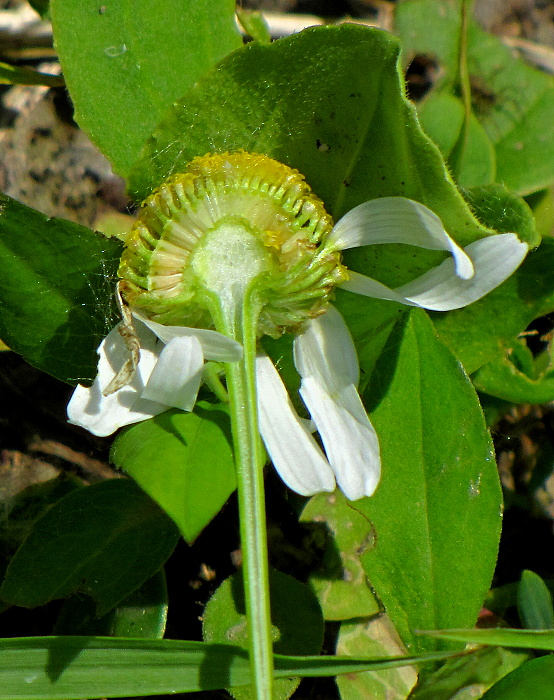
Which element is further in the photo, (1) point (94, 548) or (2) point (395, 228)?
(1) point (94, 548)


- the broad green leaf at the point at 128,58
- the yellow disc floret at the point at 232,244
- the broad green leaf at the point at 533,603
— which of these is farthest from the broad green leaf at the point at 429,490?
the broad green leaf at the point at 128,58

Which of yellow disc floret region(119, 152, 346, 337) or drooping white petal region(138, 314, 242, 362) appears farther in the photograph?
yellow disc floret region(119, 152, 346, 337)

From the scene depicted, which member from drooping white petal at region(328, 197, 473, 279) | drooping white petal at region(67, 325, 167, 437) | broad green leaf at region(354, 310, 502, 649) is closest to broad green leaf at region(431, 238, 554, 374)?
broad green leaf at region(354, 310, 502, 649)

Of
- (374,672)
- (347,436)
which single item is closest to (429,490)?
(347,436)

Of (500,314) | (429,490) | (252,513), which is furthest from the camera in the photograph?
(500,314)

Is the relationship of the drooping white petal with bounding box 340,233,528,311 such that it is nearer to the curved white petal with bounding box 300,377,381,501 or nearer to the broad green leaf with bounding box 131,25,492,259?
the broad green leaf with bounding box 131,25,492,259

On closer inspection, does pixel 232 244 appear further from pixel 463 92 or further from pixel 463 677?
pixel 463 92

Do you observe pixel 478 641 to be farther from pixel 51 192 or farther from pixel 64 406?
pixel 51 192
